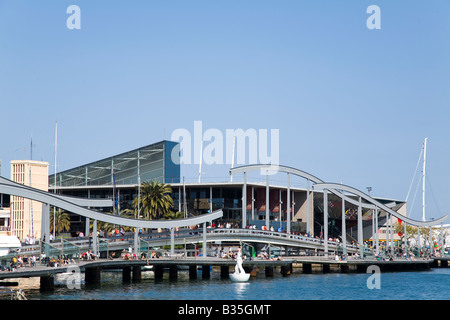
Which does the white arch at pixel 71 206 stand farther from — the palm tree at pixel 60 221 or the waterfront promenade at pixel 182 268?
the palm tree at pixel 60 221

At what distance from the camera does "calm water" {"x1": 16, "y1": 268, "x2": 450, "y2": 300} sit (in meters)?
49.0

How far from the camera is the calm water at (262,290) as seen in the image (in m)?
49.0

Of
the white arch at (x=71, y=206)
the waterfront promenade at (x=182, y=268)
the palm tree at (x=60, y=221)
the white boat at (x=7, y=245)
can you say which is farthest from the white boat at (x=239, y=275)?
the palm tree at (x=60, y=221)

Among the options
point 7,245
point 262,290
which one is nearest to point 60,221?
point 262,290

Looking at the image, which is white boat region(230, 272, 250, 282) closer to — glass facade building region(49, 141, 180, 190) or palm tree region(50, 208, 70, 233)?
palm tree region(50, 208, 70, 233)

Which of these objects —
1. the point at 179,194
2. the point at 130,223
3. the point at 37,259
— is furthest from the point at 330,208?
the point at 37,259

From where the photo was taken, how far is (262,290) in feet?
180

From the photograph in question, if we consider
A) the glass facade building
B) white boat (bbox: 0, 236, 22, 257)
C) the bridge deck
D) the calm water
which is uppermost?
the glass facade building

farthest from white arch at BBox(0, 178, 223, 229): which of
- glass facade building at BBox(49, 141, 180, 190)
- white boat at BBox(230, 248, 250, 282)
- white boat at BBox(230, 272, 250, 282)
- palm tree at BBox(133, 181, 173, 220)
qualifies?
glass facade building at BBox(49, 141, 180, 190)

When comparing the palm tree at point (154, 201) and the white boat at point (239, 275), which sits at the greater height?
the palm tree at point (154, 201)

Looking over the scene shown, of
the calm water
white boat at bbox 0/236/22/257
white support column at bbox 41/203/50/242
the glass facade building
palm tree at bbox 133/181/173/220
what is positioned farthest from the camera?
the glass facade building

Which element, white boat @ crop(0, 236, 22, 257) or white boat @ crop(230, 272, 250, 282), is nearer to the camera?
white boat @ crop(0, 236, 22, 257)

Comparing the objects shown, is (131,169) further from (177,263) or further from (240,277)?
(240,277)
